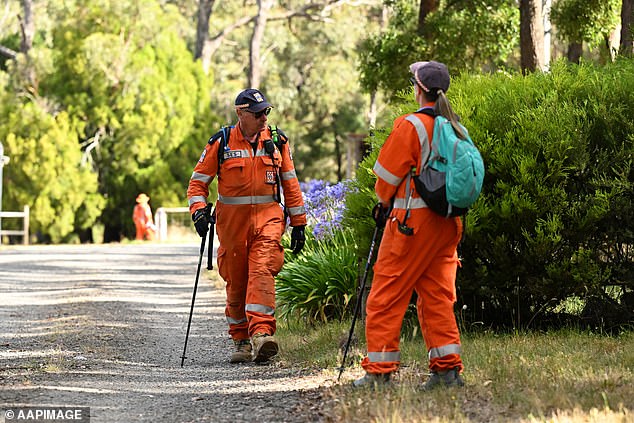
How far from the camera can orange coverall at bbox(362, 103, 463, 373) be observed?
24.1 feet

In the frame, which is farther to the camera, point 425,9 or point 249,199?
point 425,9

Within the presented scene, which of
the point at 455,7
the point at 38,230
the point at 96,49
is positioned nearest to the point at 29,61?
the point at 96,49

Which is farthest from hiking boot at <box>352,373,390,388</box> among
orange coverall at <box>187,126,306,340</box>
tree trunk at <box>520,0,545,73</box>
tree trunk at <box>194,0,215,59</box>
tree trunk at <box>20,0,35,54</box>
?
tree trunk at <box>194,0,215,59</box>

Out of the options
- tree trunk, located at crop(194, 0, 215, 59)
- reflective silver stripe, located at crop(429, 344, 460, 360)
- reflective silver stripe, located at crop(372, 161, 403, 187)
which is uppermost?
tree trunk, located at crop(194, 0, 215, 59)

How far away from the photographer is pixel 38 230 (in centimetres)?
4172

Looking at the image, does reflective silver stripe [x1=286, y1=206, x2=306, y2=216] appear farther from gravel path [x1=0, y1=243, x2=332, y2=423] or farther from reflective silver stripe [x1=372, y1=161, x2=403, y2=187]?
reflective silver stripe [x1=372, y1=161, x2=403, y2=187]

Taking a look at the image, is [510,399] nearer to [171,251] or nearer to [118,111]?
[171,251]

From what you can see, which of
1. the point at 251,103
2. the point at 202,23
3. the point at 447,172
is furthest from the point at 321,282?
the point at 202,23

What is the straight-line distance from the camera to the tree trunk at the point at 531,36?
17.3 metres

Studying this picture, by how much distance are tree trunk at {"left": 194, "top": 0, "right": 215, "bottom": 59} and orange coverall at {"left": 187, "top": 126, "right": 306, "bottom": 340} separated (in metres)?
38.8

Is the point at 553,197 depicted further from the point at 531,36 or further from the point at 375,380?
the point at 531,36

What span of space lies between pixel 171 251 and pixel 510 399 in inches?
872

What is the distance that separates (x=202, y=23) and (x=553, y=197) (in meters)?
39.8

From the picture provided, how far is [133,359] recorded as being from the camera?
9.92 meters
